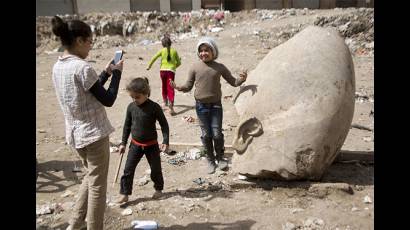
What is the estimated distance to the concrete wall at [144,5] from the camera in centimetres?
2409

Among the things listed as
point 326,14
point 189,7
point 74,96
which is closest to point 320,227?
point 74,96

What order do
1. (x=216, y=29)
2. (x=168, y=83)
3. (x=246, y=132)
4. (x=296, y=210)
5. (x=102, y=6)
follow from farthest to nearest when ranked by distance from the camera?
(x=102, y=6) < (x=216, y=29) < (x=168, y=83) < (x=246, y=132) < (x=296, y=210)

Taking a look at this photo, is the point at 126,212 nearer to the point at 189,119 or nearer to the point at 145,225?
the point at 145,225

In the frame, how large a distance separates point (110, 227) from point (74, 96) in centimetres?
140

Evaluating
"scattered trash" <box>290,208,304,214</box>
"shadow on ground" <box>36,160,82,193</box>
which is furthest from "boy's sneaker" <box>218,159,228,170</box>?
"shadow on ground" <box>36,160,82,193</box>

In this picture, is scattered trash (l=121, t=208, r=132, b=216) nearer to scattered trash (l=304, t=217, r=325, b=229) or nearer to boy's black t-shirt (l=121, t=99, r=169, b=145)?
boy's black t-shirt (l=121, t=99, r=169, b=145)

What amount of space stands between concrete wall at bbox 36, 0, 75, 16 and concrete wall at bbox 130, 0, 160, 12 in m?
3.68

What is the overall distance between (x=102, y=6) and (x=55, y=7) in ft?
10.5

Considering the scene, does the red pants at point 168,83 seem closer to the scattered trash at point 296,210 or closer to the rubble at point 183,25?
the scattered trash at point 296,210

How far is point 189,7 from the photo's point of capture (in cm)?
2369

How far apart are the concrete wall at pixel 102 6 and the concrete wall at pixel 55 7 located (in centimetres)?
63

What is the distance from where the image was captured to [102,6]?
77.5ft

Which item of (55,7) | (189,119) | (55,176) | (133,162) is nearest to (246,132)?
(133,162)

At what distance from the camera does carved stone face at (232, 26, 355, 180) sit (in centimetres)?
Result: 397
